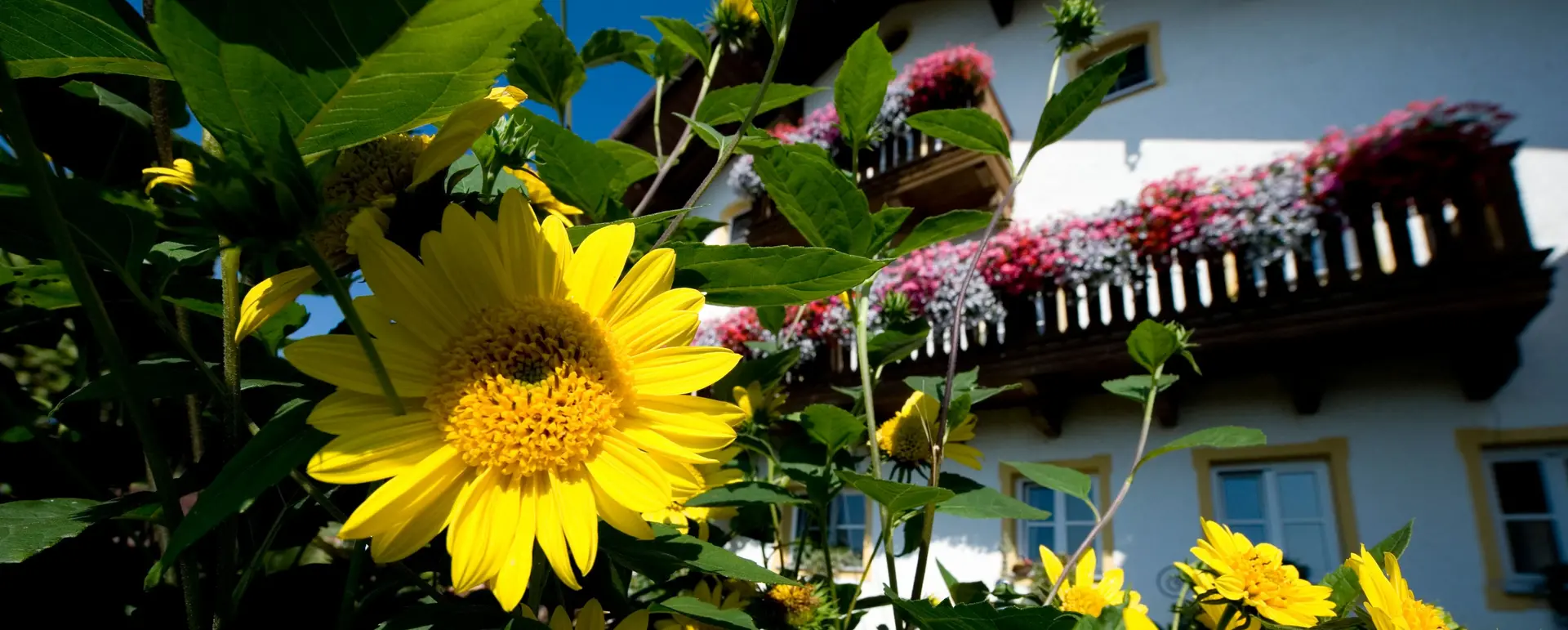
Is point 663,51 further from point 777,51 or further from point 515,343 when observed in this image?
point 515,343

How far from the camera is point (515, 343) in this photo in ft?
1.17

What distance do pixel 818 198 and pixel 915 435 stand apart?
472mm

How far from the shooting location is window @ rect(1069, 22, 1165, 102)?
578 cm

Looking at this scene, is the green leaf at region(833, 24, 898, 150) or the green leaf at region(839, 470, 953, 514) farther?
the green leaf at region(833, 24, 898, 150)

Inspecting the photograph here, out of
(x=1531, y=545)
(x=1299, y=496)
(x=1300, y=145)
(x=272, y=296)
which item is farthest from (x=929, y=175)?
(x=272, y=296)

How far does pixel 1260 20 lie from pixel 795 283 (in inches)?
257

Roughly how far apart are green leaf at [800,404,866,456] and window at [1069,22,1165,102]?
589cm

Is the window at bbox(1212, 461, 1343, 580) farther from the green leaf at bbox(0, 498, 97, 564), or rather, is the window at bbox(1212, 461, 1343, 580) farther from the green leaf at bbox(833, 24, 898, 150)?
the green leaf at bbox(0, 498, 97, 564)

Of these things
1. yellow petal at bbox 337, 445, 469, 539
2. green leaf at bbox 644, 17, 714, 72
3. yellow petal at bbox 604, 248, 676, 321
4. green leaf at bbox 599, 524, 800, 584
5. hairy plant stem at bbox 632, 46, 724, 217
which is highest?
green leaf at bbox 644, 17, 714, 72

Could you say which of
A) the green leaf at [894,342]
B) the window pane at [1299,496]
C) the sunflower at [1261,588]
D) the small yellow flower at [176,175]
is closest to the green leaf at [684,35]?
the green leaf at [894,342]

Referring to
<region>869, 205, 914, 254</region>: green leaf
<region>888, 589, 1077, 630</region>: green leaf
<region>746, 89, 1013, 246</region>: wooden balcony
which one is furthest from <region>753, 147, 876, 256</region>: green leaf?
<region>746, 89, 1013, 246</region>: wooden balcony

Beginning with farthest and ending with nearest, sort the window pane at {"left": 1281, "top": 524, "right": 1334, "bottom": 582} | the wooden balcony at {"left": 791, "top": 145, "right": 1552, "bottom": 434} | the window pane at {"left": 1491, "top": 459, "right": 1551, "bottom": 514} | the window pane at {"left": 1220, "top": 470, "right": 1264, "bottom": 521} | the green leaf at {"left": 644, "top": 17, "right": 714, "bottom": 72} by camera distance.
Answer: the window pane at {"left": 1220, "top": 470, "right": 1264, "bottom": 521} < the window pane at {"left": 1281, "top": 524, "right": 1334, "bottom": 582} < the window pane at {"left": 1491, "top": 459, "right": 1551, "bottom": 514} < the wooden balcony at {"left": 791, "top": 145, "right": 1552, "bottom": 434} < the green leaf at {"left": 644, "top": 17, "right": 714, "bottom": 72}

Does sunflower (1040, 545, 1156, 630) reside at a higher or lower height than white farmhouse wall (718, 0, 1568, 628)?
lower

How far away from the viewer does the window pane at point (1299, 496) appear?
414 cm
